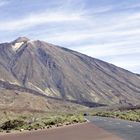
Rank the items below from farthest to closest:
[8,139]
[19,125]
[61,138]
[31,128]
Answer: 1. [19,125]
2. [31,128]
3. [8,139]
4. [61,138]

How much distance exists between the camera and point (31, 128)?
71688 mm

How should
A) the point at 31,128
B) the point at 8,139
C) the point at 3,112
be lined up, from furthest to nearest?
1. the point at 3,112
2. the point at 31,128
3. the point at 8,139

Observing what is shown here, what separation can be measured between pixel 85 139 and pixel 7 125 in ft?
109

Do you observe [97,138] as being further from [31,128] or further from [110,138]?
[31,128]

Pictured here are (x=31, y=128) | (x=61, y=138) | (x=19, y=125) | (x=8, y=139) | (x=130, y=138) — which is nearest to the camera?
(x=130, y=138)

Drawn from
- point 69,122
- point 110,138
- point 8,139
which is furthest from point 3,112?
point 110,138

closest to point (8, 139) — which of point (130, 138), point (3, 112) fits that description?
point (130, 138)

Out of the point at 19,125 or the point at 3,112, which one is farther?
the point at 3,112

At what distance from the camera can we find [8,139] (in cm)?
5544

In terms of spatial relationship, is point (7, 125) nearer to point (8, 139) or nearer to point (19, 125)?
point (19, 125)

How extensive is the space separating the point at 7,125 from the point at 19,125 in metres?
2.43

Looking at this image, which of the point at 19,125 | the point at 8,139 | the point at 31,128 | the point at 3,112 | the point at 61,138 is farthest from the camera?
the point at 3,112

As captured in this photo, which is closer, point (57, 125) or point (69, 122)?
point (57, 125)

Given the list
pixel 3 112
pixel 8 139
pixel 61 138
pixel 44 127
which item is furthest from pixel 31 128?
pixel 3 112
